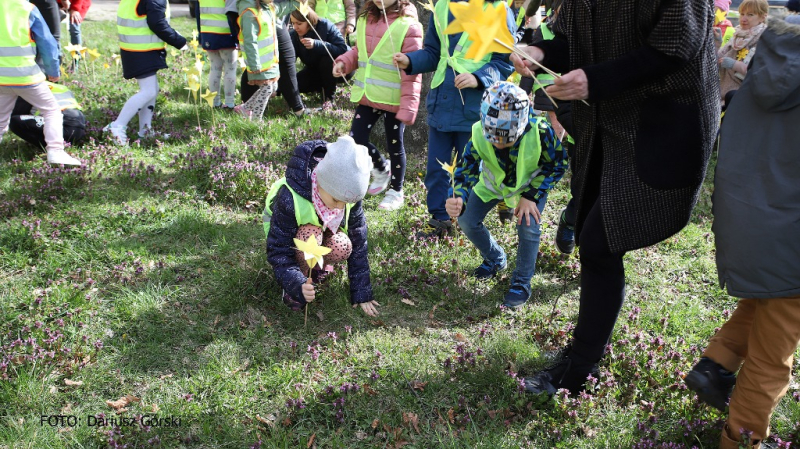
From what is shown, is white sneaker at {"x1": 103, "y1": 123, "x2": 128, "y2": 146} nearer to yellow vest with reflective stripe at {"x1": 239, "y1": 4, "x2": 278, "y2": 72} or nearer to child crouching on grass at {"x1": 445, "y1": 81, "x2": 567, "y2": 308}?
yellow vest with reflective stripe at {"x1": 239, "y1": 4, "x2": 278, "y2": 72}

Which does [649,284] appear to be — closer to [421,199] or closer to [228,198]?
[421,199]

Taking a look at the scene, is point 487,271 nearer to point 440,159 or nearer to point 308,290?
point 440,159

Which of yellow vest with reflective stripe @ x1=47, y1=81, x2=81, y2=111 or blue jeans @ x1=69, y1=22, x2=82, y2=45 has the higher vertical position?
yellow vest with reflective stripe @ x1=47, y1=81, x2=81, y2=111

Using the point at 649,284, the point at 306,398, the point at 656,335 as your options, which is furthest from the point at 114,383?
the point at 649,284

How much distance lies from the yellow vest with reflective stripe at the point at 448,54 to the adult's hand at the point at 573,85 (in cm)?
203

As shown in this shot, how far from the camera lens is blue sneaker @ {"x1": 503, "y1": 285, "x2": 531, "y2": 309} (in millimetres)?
4094

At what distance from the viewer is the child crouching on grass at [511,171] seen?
3.56 metres

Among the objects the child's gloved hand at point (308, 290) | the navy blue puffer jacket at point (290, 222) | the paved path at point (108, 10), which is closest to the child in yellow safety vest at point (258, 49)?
the navy blue puffer jacket at point (290, 222)

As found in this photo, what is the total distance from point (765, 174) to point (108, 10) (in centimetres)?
1817

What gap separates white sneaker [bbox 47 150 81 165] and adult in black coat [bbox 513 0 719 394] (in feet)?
14.1

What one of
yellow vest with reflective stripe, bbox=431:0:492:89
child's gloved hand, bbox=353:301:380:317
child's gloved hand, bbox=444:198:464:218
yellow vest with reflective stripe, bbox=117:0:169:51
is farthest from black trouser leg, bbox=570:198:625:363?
yellow vest with reflective stripe, bbox=117:0:169:51

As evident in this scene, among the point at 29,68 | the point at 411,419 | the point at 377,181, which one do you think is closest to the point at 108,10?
the point at 29,68

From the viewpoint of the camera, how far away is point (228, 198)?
5398 millimetres

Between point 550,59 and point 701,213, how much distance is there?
3570 millimetres
